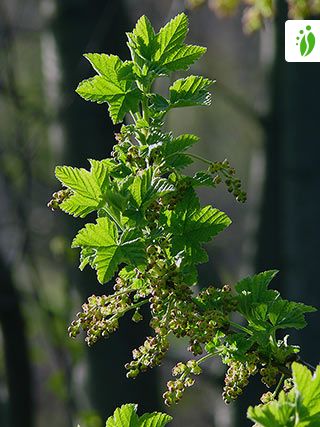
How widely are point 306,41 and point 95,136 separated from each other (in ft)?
4.54

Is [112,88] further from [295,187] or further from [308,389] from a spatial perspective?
[295,187]

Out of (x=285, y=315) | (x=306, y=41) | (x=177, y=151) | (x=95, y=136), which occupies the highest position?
(x=306, y=41)

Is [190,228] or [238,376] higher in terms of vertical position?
[190,228]

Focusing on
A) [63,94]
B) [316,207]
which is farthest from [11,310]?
[316,207]

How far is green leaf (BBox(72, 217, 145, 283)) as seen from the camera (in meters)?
1.36

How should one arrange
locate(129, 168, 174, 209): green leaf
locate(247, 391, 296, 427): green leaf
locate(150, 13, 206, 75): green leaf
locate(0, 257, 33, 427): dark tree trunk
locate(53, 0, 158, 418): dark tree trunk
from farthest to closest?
1. locate(53, 0, 158, 418): dark tree trunk
2. locate(0, 257, 33, 427): dark tree trunk
3. locate(150, 13, 206, 75): green leaf
4. locate(129, 168, 174, 209): green leaf
5. locate(247, 391, 296, 427): green leaf

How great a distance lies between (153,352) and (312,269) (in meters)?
3.35

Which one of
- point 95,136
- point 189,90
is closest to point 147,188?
point 189,90

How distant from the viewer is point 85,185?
1.41 meters

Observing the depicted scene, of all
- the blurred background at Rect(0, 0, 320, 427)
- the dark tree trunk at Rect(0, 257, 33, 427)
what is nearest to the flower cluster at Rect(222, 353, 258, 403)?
the blurred background at Rect(0, 0, 320, 427)

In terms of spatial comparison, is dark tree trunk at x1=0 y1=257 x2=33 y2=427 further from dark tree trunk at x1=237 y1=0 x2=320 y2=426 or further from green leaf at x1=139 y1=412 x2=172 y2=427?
green leaf at x1=139 y1=412 x2=172 y2=427

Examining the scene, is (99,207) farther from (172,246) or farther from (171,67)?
(171,67)

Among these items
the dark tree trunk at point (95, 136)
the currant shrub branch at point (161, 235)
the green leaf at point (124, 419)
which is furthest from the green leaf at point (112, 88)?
the dark tree trunk at point (95, 136)

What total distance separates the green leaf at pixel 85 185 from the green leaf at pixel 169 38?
0.19 metres
